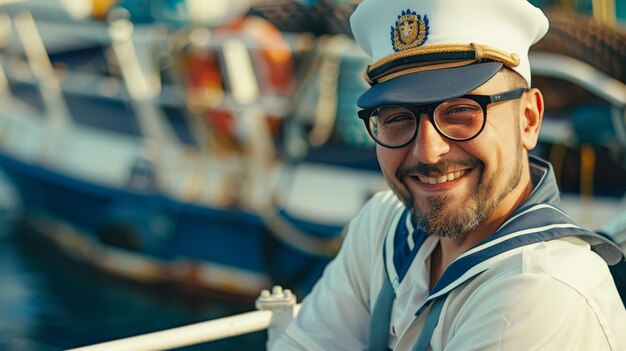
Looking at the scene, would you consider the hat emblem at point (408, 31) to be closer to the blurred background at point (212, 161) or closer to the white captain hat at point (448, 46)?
the white captain hat at point (448, 46)

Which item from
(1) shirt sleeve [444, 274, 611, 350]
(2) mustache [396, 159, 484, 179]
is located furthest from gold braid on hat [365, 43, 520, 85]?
(1) shirt sleeve [444, 274, 611, 350]

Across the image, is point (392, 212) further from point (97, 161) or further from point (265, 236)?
point (97, 161)

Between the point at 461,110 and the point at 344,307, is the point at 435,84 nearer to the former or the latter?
the point at 461,110

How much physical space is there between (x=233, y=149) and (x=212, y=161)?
0.57ft

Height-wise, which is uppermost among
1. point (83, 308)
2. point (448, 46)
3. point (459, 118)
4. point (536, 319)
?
point (83, 308)

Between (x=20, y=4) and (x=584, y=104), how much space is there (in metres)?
4.36

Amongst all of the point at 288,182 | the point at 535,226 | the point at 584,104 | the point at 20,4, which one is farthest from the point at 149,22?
the point at 535,226

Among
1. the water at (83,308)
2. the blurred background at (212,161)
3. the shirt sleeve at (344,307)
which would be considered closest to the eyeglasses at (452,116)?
the shirt sleeve at (344,307)

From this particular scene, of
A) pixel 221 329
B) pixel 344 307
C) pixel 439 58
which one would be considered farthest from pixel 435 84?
pixel 221 329

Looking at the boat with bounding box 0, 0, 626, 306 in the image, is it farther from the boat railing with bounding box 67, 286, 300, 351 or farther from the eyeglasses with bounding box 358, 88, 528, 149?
the eyeglasses with bounding box 358, 88, 528, 149

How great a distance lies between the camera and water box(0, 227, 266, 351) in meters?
6.22

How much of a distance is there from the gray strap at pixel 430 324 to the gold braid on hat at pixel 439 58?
384 millimetres

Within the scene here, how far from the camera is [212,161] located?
684 cm

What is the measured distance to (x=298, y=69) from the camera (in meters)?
6.35
